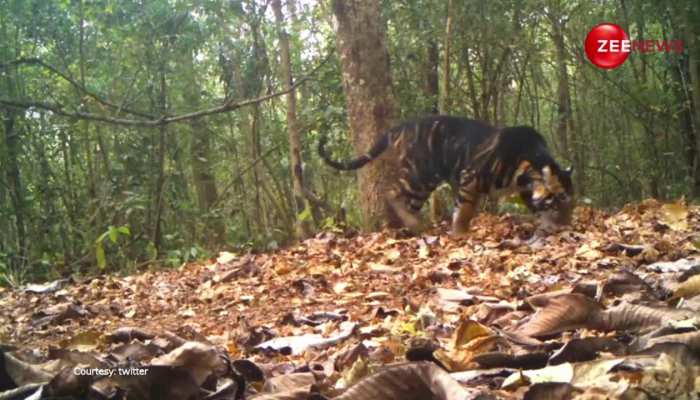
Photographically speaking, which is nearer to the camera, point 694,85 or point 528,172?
point 528,172

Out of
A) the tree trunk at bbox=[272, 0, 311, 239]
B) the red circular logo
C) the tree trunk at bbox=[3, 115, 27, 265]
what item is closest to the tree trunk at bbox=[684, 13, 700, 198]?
the red circular logo

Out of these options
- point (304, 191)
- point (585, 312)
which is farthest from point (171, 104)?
point (585, 312)

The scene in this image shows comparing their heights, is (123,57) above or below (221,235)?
above

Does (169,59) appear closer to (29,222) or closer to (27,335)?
(29,222)

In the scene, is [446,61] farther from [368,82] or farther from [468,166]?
[468,166]

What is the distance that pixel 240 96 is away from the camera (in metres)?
11.6

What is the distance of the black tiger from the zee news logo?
8.91 feet

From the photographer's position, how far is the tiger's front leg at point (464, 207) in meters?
7.00

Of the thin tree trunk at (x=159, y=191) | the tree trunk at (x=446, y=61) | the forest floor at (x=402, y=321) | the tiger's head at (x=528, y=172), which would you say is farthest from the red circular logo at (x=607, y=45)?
the thin tree trunk at (x=159, y=191)

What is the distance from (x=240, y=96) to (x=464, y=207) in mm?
5426

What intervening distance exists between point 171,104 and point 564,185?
618 centimetres

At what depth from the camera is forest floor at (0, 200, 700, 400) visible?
1.71 meters

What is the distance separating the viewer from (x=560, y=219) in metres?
6.66

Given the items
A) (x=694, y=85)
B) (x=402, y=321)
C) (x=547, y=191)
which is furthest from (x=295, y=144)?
(x=402, y=321)
